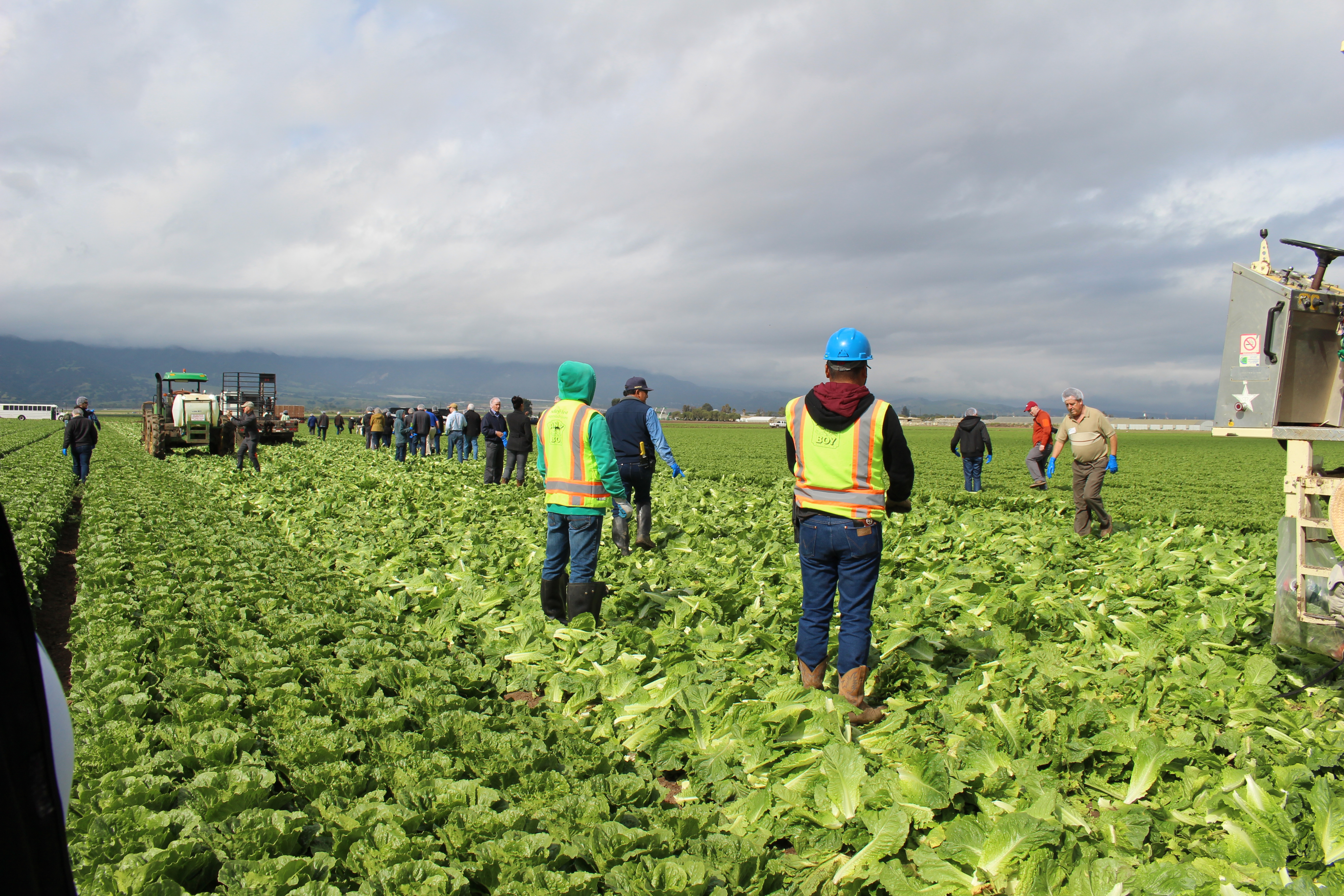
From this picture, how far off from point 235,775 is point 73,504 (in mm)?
15653

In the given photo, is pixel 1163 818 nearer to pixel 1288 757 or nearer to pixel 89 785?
pixel 1288 757

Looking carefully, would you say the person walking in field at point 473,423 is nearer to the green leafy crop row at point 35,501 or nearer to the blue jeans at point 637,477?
the green leafy crop row at point 35,501

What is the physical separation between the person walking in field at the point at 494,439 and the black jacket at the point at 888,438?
12.4 metres

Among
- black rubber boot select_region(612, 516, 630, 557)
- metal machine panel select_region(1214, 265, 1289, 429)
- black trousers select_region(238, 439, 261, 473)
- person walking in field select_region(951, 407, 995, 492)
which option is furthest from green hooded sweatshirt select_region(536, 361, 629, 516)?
black trousers select_region(238, 439, 261, 473)

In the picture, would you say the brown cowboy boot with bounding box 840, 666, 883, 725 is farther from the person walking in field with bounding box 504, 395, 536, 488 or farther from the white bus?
the white bus

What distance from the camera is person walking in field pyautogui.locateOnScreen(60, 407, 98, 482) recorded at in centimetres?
1661

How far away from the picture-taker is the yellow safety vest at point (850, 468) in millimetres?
4434

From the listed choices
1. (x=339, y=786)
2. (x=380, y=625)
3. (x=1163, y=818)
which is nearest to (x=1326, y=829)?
(x=1163, y=818)

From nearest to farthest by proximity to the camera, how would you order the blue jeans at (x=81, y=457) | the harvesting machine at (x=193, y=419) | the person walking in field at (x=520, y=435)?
the person walking in field at (x=520, y=435) < the blue jeans at (x=81, y=457) < the harvesting machine at (x=193, y=419)

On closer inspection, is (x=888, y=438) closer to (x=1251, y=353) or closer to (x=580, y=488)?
(x=580, y=488)

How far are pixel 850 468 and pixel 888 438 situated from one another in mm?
295

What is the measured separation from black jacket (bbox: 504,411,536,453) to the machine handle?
12577 millimetres

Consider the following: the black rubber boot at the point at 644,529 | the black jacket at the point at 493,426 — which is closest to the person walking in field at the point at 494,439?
the black jacket at the point at 493,426

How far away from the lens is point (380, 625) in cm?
Answer: 624
